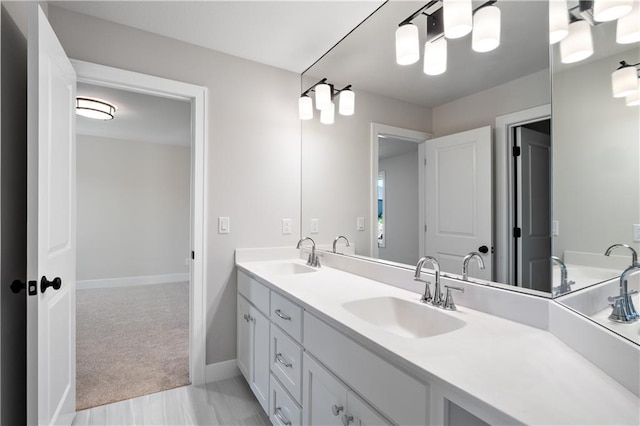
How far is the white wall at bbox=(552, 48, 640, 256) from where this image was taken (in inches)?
27.4

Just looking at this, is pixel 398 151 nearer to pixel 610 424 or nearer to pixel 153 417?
pixel 610 424

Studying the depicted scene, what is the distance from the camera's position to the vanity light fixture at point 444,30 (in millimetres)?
1254

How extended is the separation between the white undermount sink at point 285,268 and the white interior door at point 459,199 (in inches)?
38.7

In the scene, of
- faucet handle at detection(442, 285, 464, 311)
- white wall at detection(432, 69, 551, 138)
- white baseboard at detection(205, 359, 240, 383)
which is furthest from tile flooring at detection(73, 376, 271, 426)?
white wall at detection(432, 69, 551, 138)

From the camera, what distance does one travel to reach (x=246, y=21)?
1956mm

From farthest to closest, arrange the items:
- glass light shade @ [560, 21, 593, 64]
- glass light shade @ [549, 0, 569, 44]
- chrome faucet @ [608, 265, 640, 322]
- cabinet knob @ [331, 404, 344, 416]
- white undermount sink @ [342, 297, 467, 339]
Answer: white undermount sink @ [342, 297, 467, 339] < cabinet knob @ [331, 404, 344, 416] < glass light shade @ [549, 0, 569, 44] < glass light shade @ [560, 21, 593, 64] < chrome faucet @ [608, 265, 640, 322]

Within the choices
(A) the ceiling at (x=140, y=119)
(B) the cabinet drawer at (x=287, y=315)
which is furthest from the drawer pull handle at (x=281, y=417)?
(A) the ceiling at (x=140, y=119)

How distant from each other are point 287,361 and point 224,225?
45.1 inches

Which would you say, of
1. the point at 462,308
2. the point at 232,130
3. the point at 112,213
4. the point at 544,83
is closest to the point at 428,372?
the point at 462,308

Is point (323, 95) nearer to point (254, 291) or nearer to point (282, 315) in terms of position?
point (254, 291)

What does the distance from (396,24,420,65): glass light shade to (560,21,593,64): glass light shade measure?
2.41ft

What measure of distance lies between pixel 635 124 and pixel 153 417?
8.03 feet

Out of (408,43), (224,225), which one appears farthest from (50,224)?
(408,43)

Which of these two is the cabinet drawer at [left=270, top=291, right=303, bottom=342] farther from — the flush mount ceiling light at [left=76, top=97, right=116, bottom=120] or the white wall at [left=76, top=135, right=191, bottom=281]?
the white wall at [left=76, top=135, right=191, bottom=281]
